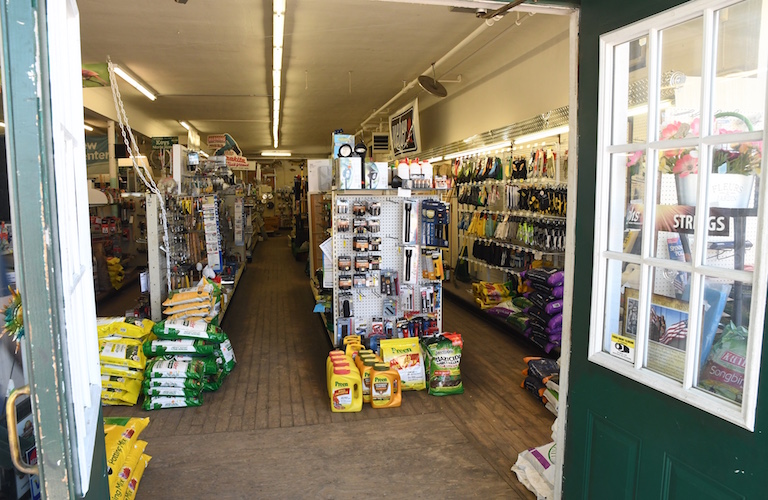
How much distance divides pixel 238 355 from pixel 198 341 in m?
1.35

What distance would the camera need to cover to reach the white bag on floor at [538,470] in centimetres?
305

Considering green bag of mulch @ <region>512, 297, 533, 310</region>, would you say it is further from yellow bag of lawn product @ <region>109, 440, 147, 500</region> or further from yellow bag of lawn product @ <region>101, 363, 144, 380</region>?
yellow bag of lawn product @ <region>109, 440, 147, 500</region>

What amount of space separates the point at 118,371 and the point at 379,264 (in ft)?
8.43

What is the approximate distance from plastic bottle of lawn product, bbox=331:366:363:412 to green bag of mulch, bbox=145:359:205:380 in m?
1.24

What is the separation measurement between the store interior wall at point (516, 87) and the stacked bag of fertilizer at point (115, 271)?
22.8ft

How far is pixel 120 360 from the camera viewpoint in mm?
4363

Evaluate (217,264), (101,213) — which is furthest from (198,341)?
(101,213)

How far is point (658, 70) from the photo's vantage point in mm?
1962

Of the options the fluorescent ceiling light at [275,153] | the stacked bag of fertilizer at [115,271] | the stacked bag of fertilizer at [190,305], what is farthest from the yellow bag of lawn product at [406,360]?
the fluorescent ceiling light at [275,153]

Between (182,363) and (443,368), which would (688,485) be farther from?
(182,363)

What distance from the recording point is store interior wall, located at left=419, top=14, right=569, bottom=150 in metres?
6.21

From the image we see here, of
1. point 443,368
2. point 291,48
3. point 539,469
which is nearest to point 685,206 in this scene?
point 539,469

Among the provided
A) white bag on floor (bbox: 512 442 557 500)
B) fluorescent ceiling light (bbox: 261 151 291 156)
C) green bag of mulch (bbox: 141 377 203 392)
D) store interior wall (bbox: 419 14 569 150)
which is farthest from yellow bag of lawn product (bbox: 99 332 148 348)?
fluorescent ceiling light (bbox: 261 151 291 156)

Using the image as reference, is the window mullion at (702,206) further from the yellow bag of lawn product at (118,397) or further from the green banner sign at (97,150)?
the green banner sign at (97,150)
